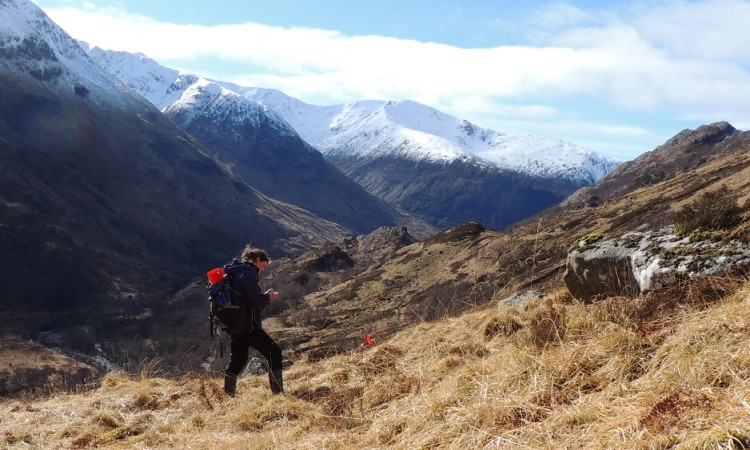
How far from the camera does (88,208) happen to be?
5399 inches

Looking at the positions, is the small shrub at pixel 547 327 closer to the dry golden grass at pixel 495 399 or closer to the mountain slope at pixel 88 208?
the dry golden grass at pixel 495 399

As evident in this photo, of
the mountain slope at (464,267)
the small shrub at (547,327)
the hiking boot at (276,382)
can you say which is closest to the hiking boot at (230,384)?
the hiking boot at (276,382)

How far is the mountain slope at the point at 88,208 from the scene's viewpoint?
328ft

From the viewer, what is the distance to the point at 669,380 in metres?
4.20

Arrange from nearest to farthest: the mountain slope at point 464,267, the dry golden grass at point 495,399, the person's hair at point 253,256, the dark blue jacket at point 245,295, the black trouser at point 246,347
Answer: the dry golden grass at point 495,399
the dark blue jacket at point 245,295
the black trouser at point 246,347
the person's hair at point 253,256
the mountain slope at point 464,267

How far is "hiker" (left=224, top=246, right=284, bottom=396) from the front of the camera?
7684mm

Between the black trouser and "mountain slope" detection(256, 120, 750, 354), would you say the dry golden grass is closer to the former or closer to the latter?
the black trouser

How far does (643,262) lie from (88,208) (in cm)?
15001

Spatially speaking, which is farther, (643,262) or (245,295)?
(245,295)

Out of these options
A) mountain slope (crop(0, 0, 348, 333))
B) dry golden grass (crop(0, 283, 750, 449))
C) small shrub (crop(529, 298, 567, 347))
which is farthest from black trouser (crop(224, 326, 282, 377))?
mountain slope (crop(0, 0, 348, 333))

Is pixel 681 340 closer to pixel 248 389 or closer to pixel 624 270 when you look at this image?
pixel 624 270

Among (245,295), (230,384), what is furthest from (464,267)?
(245,295)

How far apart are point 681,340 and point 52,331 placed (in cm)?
8474

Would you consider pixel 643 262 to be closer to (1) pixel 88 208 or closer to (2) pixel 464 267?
(2) pixel 464 267
